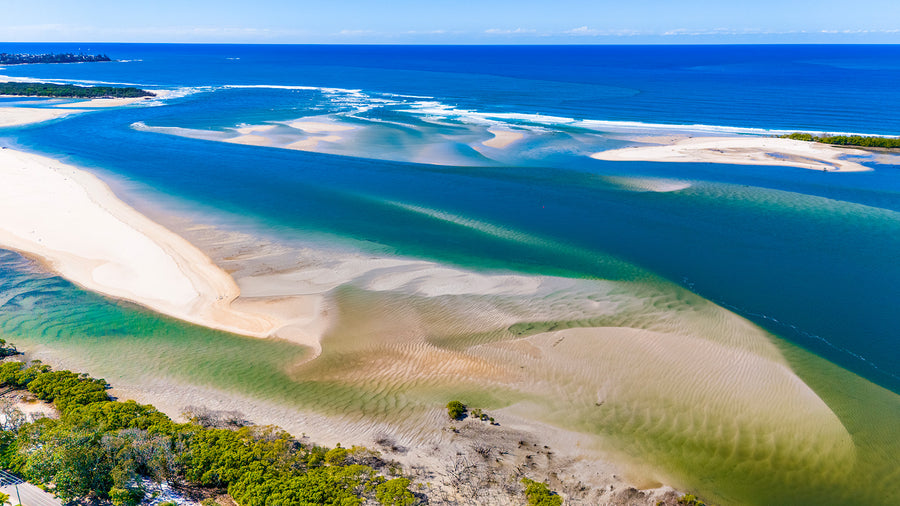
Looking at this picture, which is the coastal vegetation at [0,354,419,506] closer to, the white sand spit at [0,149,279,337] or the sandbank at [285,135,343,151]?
the white sand spit at [0,149,279,337]

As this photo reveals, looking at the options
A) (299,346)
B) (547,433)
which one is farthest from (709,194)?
(299,346)

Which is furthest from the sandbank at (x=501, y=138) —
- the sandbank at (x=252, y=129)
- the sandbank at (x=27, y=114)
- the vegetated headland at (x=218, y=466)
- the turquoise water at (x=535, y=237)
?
the sandbank at (x=27, y=114)

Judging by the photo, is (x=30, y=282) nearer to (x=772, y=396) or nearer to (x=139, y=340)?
(x=139, y=340)

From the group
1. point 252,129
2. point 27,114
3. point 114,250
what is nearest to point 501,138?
point 252,129

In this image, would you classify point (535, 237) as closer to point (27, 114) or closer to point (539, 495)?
point (539, 495)

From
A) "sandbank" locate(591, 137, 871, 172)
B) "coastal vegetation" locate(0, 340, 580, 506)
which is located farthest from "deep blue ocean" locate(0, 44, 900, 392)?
"coastal vegetation" locate(0, 340, 580, 506)

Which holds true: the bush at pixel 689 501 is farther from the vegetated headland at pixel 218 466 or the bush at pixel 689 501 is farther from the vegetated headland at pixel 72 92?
the vegetated headland at pixel 72 92
